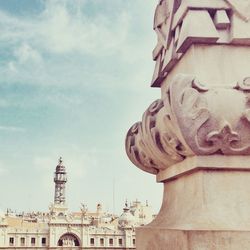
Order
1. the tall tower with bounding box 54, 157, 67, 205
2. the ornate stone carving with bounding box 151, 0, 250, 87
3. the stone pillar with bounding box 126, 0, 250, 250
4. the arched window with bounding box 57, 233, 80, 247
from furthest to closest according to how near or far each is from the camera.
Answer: the tall tower with bounding box 54, 157, 67, 205
the arched window with bounding box 57, 233, 80, 247
the ornate stone carving with bounding box 151, 0, 250, 87
the stone pillar with bounding box 126, 0, 250, 250

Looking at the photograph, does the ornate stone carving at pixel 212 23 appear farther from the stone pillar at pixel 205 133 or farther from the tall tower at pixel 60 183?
the tall tower at pixel 60 183

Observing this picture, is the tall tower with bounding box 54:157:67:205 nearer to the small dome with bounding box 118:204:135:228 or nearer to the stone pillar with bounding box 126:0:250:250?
the small dome with bounding box 118:204:135:228

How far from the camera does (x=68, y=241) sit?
4556cm

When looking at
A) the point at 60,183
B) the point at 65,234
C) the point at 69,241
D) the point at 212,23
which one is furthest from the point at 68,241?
the point at 212,23

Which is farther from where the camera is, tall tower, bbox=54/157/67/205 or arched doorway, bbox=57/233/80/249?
tall tower, bbox=54/157/67/205

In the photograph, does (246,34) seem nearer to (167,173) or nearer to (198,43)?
(198,43)

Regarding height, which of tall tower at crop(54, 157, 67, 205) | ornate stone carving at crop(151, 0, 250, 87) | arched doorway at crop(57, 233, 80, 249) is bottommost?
ornate stone carving at crop(151, 0, 250, 87)

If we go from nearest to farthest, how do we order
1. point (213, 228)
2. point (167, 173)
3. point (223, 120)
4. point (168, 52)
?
point (213, 228), point (223, 120), point (167, 173), point (168, 52)

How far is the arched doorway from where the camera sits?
45.0 metres

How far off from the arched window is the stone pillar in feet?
145

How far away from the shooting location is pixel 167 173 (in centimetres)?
311

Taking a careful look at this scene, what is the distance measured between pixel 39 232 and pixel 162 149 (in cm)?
4469

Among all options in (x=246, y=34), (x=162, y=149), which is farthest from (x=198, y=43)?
(x=162, y=149)

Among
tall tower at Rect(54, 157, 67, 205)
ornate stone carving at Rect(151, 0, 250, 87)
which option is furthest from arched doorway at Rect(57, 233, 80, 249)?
ornate stone carving at Rect(151, 0, 250, 87)
